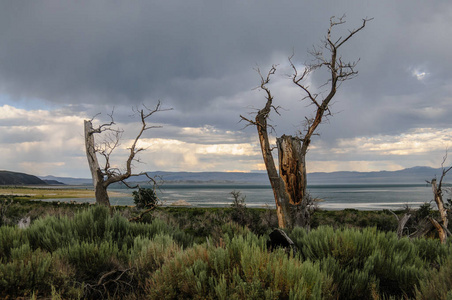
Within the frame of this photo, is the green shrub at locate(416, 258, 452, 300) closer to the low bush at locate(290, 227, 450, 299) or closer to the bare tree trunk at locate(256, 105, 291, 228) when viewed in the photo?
the low bush at locate(290, 227, 450, 299)

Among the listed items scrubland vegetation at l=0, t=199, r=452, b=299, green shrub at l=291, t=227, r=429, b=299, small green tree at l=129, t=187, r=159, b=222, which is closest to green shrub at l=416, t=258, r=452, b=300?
scrubland vegetation at l=0, t=199, r=452, b=299

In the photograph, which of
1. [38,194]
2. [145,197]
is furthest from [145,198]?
[38,194]

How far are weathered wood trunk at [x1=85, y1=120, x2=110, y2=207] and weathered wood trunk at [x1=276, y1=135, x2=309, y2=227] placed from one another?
7.75m

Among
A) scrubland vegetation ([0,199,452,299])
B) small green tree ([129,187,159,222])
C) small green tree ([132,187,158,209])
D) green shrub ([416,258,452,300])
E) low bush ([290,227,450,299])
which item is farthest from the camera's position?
small green tree ([132,187,158,209])

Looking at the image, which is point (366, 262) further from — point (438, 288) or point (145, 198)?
point (145, 198)

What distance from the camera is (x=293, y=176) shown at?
1191 centimetres

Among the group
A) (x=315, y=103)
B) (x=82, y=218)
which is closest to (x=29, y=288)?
(x=82, y=218)

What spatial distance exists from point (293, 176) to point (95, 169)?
8.62 metres

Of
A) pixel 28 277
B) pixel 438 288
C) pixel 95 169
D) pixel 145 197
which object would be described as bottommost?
pixel 145 197

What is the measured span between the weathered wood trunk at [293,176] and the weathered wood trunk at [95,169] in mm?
7752

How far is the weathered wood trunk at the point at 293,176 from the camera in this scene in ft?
38.5

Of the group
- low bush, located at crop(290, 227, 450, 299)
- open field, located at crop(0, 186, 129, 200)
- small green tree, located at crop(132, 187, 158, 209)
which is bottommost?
open field, located at crop(0, 186, 129, 200)

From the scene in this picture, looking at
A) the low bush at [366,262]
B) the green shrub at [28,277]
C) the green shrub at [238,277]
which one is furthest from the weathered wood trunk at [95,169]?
the green shrub at [238,277]

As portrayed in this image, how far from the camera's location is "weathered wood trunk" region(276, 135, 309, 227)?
11.8 m
